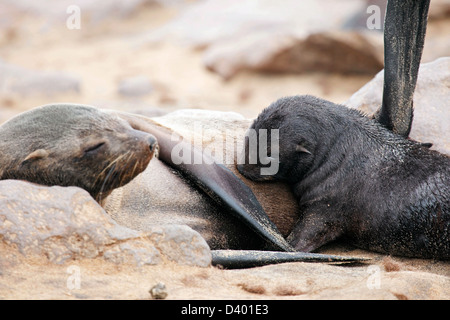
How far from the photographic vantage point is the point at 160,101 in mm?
14820

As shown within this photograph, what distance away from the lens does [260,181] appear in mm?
5441

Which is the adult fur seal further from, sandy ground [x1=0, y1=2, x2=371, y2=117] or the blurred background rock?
sandy ground [x1=0, y1=2, x2=371, y2=117]

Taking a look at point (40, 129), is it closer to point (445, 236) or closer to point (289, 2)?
point (445, 236)

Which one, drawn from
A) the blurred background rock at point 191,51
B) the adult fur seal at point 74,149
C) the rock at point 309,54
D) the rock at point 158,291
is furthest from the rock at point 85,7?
the rock at point 158,291

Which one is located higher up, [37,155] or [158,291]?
[37,155]

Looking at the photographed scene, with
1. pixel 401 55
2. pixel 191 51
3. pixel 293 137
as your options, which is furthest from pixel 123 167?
pixel 191 51

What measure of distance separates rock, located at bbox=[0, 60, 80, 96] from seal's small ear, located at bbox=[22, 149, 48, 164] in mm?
10479

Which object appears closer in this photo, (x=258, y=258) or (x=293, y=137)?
(x=258, y=258)

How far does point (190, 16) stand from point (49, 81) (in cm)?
703

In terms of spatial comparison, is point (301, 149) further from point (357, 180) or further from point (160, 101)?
point (160, 101)

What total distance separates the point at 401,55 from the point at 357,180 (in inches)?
44.4

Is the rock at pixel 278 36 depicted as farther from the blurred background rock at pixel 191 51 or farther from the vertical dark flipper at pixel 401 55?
the vertical dark flipper at pixel 401 55

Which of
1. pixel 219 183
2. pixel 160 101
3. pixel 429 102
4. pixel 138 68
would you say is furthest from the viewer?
pixel 138 68

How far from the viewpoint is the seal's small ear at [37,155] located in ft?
13.5
